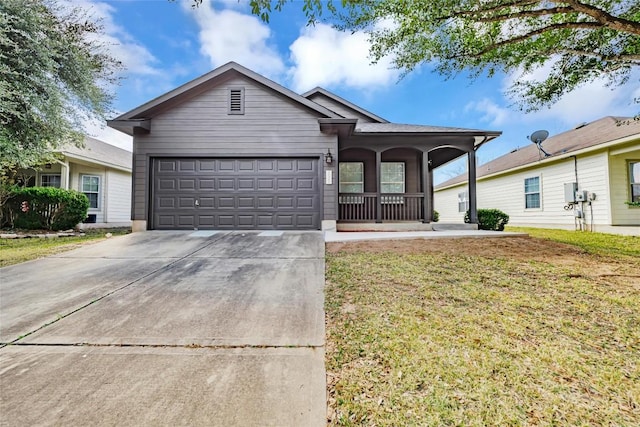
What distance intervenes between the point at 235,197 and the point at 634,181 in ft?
42.8

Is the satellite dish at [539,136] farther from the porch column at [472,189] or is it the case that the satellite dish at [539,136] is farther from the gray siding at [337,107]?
the gray siding at [337,107]

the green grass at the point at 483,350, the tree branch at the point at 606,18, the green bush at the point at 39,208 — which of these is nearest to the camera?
the green grass at the point at 483,350

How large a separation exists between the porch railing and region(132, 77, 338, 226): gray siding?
5.51ft

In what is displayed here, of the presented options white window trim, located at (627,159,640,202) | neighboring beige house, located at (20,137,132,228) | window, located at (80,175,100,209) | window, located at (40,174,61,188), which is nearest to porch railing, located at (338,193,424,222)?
white window trim, located at (627,159,640,202)

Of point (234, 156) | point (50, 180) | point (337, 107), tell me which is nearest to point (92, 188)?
point (50, 180)

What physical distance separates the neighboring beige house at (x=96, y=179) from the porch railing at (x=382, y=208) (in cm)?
1047

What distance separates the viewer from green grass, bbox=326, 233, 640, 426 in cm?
158

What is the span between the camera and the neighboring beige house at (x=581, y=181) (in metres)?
9.94

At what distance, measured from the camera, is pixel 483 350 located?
6.99 feet

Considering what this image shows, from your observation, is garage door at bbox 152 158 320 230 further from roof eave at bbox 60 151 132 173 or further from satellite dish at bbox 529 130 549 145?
satellite dish at bbox 529 130 549 145

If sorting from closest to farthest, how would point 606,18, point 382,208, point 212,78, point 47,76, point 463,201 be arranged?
point 606,18 < point 47,76 < point 212,78 < point 382,208 < point 463,201

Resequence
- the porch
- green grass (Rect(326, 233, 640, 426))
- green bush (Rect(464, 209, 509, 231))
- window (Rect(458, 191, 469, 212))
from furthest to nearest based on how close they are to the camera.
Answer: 1. window (Rect(458, 191, 469, 212))
2. green bush (Rect(464, 209, 509, 231))
3. the porch
4. green grass (Rect(326, 233, 640, 426))

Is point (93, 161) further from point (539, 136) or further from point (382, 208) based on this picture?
point (539, 136)

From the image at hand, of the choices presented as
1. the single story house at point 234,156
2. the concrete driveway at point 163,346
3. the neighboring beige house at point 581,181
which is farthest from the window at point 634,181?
the concrete driveway at point 163,346
